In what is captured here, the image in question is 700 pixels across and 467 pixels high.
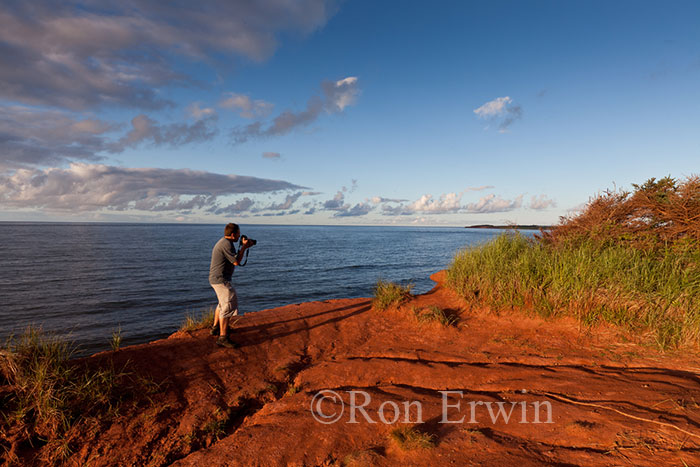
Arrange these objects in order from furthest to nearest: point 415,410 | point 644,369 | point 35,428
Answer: point 644,369 → point 415,410 → point 35,428

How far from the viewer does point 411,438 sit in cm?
350

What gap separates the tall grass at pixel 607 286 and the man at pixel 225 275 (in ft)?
21.5

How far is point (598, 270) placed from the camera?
A: 25.6 feet

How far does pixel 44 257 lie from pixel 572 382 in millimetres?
43108

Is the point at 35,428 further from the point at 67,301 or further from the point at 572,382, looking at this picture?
the point at 67,301

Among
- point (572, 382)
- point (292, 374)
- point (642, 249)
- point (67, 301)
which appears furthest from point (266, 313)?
point (67, 301)

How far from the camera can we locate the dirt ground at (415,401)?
133 inches

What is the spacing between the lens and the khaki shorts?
260 inches

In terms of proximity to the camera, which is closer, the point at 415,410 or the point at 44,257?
the point at 415,410

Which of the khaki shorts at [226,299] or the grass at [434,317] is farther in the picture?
the grass at [434,317]

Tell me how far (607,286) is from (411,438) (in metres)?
6.87

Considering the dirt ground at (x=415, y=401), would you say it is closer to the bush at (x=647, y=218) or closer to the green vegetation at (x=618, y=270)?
the green vegetation at (x=618, y=270)

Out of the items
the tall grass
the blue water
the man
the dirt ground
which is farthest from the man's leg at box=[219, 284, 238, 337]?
the tall grass

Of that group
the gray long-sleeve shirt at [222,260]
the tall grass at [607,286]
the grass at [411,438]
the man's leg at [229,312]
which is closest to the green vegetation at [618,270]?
the tall grass at [607,286]
